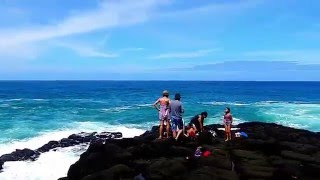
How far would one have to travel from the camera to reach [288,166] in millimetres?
14336

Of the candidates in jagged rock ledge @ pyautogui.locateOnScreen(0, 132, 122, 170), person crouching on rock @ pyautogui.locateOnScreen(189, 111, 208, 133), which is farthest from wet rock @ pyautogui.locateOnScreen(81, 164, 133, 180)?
jagged rock ledge @ pyautogui.locateOnScreen(0, 132, 122, 170)

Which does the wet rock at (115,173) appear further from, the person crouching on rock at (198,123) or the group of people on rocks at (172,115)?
the person crouching on rock at (198,123)

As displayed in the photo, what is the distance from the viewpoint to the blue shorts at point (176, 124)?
16.5m

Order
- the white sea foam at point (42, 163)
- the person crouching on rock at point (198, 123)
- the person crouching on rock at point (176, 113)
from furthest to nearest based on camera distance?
the white sea foam at point (42, 163) < the person crouching on rock at point (198, 123) < the person crouching on rock at point (176, 113)

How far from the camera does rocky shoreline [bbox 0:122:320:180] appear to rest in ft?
44.8

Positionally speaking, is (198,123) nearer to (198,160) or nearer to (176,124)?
(176,124)

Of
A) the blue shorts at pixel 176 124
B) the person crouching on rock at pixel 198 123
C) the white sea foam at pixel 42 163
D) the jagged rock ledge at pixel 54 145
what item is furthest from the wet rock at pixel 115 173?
the jagged rock ledge at pixel 54 145

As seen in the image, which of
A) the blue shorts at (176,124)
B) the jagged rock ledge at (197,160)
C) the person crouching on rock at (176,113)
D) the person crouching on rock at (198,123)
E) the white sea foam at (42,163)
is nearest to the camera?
the jagged rock ledge at (197,160)

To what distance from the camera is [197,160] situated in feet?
47.8

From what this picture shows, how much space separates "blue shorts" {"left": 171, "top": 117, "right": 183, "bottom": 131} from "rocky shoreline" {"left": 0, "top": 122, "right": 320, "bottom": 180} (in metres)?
0.54

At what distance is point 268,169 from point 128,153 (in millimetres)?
5267

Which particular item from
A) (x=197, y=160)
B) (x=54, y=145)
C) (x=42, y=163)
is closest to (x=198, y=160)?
(x=197, y=160)

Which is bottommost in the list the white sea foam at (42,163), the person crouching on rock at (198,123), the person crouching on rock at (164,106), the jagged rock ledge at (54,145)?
the white sea foam at (42,163)

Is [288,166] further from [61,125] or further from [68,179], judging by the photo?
[61,125]
